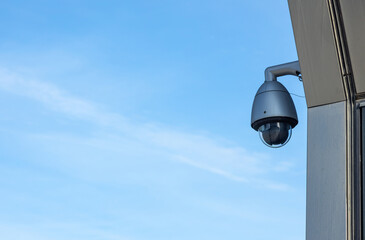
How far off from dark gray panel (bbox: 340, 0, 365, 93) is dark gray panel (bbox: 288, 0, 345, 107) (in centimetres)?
10

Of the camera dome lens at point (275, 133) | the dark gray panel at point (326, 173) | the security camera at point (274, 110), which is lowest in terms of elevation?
the dark gray panel at point (326, 173)

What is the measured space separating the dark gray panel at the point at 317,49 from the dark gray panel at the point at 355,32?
10 cm

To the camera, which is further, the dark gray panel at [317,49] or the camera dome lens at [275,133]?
the camera dome lens at [275,133]

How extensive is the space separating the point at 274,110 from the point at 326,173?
2.33ft

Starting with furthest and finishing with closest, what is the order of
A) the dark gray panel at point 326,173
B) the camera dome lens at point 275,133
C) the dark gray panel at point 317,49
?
the camera dome lens at point 275,133, the dark gray panel at point 317,49, the dark gray panel at point 326,173

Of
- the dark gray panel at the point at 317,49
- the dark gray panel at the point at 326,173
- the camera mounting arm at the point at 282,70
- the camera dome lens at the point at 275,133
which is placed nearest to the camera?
the dark gray panel at the point at 326,173

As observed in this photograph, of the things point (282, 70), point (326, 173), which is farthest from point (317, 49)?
point (326, 173)

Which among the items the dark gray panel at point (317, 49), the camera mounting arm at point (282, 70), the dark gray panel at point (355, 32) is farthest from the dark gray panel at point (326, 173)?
the camera mounting arm at point (282, 70)

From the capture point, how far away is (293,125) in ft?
16.4

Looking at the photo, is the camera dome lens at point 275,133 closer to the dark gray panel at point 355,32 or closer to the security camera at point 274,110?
the security camera at point 274,110

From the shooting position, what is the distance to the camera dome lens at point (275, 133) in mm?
4961

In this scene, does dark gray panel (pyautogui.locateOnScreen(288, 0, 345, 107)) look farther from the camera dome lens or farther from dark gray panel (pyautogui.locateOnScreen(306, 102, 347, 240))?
the camera dome lens

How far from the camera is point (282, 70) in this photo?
4.99 metres

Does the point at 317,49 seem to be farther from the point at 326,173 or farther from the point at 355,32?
the point at 326,173
